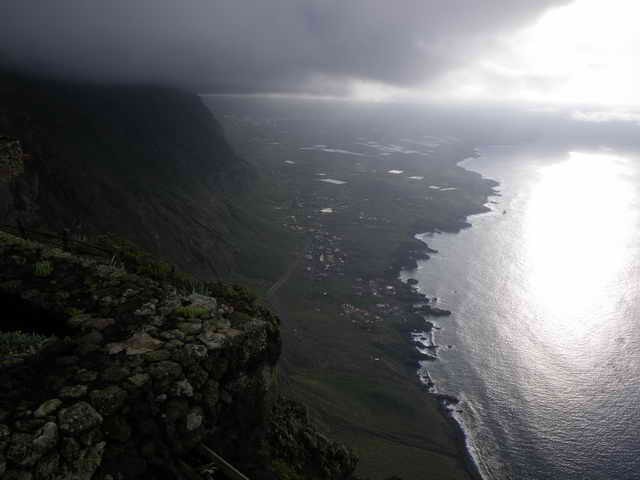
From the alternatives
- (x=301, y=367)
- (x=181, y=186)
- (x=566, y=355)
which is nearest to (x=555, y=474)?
(x=566, y=355)

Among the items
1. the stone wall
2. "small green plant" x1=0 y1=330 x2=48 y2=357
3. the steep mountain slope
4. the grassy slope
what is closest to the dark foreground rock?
the stone wall

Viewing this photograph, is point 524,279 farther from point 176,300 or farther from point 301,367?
point 176,300

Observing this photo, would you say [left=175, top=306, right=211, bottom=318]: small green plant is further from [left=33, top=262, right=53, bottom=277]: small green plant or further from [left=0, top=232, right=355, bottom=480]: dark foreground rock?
[left=33, top=262, right=53, bottom=277]: small green plant

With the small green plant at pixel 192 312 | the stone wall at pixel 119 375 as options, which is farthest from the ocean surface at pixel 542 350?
the small green plant at pixel 192 312

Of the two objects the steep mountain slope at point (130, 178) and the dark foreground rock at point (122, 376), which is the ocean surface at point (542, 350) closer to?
the steep mountain slope at point (130, 178)

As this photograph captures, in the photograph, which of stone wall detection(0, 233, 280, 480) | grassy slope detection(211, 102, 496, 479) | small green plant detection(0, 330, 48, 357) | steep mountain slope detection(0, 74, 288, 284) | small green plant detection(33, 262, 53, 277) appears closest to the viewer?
stone wall detection(0, 233, 280, 480)

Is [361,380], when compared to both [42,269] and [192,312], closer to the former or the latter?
[192,312]
